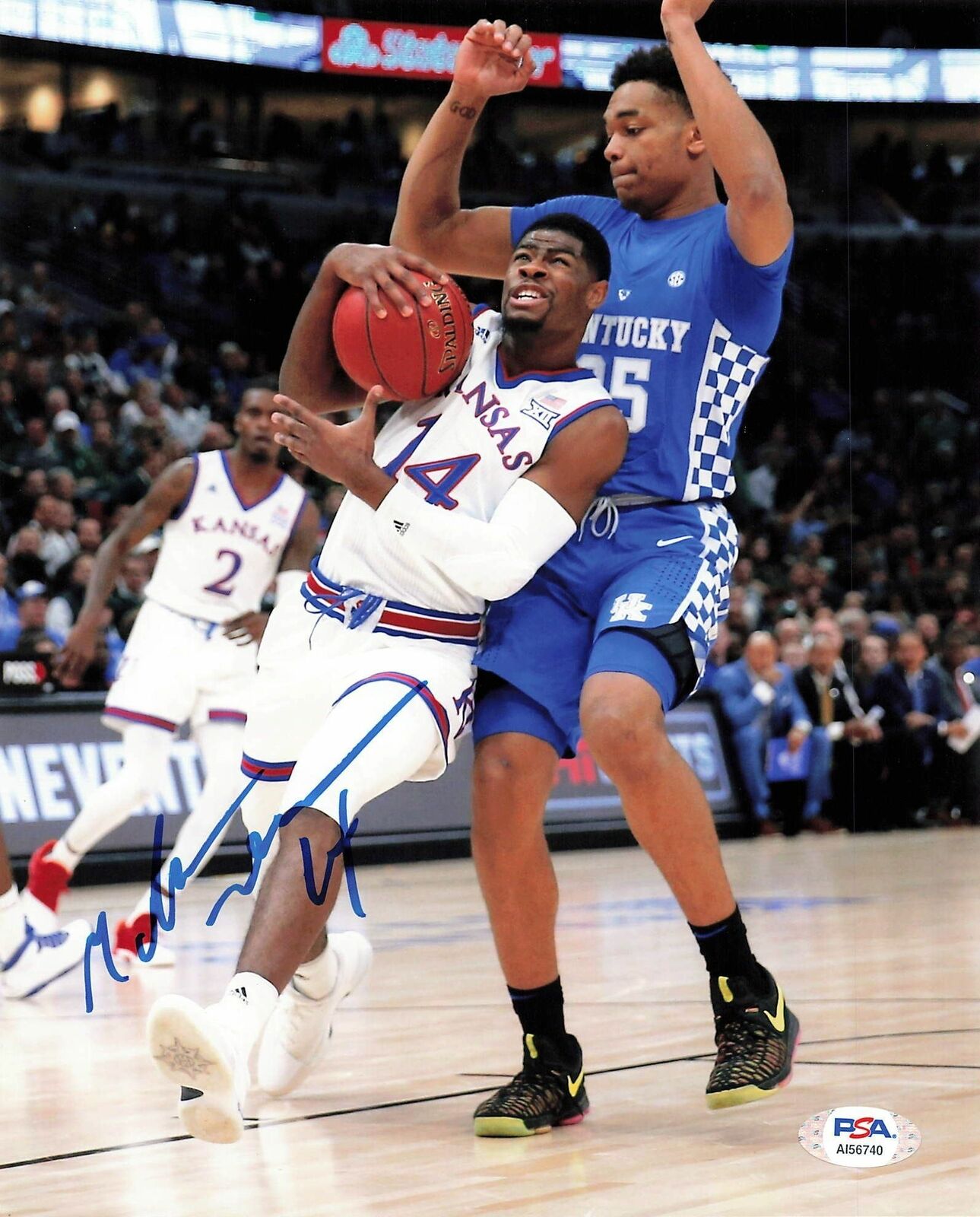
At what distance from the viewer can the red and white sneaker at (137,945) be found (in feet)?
20.4

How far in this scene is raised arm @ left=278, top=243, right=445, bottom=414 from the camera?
3510mm

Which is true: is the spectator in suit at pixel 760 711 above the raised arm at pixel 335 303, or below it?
below

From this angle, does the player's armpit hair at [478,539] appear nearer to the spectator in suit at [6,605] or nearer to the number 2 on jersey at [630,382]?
the number 2 on jersey at [630,382]

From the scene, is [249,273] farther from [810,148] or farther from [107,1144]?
[107,1144]

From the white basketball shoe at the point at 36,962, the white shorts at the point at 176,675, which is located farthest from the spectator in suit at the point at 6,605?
the white basketball shoe at the point at 36,962

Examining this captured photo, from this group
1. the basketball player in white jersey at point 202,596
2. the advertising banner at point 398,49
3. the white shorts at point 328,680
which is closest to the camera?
the white shorts at point 328,680

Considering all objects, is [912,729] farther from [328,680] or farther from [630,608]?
[328,680]

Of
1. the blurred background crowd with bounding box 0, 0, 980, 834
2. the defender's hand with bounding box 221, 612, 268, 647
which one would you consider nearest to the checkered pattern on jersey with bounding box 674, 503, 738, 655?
the defender's hand with bounding box 221, 612, 268, 647

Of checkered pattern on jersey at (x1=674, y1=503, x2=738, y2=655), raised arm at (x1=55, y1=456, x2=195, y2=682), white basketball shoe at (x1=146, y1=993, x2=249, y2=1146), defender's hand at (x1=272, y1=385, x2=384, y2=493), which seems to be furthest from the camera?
raised arm at (x1=55, y1=456, x2=195, y2=682)

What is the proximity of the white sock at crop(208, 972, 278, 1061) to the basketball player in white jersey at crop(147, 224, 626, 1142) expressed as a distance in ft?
0.07

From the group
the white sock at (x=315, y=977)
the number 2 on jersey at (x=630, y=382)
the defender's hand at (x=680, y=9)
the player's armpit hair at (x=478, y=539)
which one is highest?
the defender's hand at (x=680, y=9)

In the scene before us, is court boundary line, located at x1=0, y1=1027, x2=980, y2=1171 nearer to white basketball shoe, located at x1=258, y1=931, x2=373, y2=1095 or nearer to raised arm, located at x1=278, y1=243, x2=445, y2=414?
white basketball shoe, located at x1=258, y1=931, x2=373, y2=1095

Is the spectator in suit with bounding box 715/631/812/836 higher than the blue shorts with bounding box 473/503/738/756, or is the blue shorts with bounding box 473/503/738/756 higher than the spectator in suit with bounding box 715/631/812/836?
the blue shorts with bounding box 473/503/738/756

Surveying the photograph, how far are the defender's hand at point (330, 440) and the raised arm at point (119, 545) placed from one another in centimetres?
390
